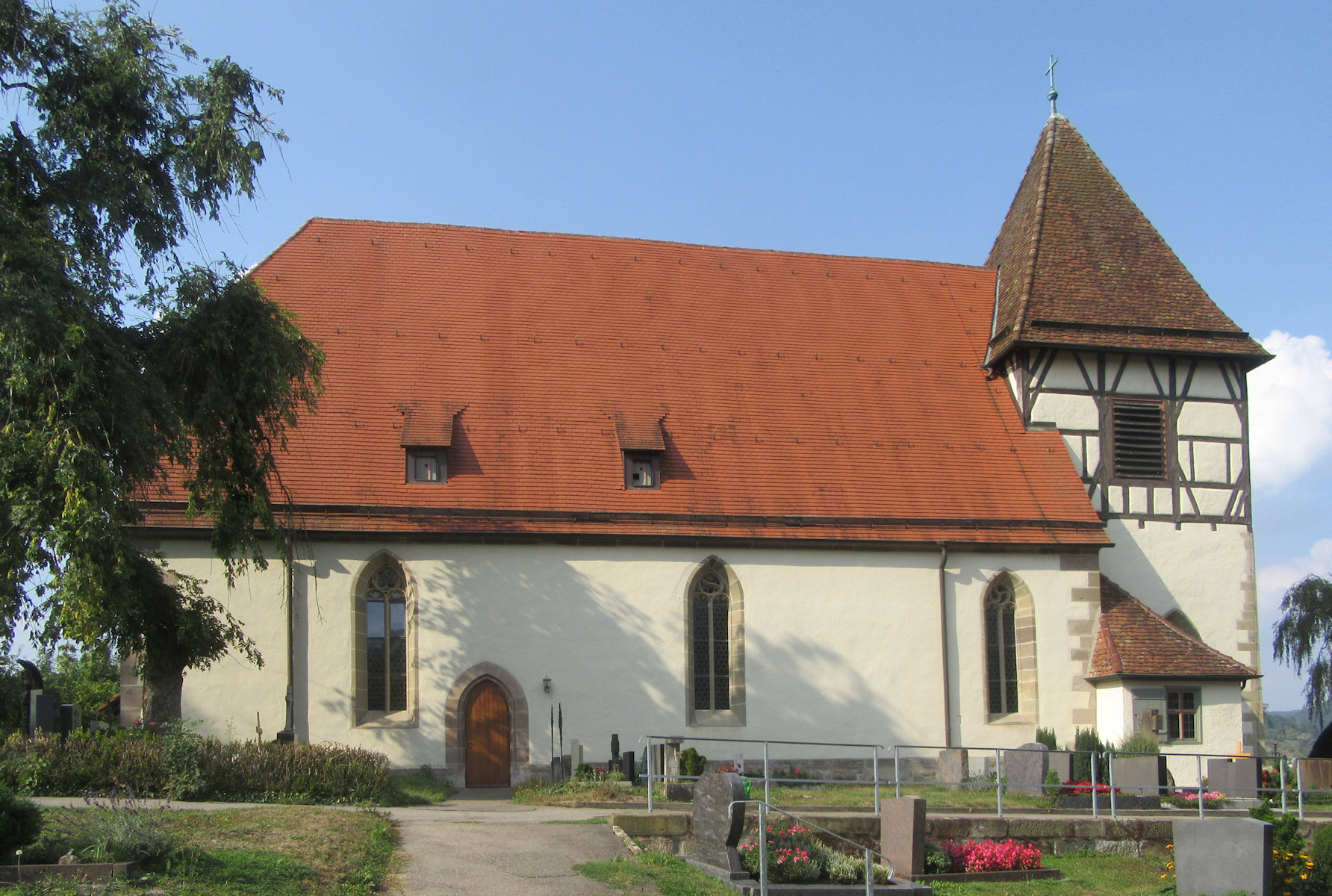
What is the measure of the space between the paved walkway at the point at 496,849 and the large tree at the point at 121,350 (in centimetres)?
299

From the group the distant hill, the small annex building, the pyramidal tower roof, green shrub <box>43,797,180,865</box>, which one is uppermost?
the pyramidal tower roof

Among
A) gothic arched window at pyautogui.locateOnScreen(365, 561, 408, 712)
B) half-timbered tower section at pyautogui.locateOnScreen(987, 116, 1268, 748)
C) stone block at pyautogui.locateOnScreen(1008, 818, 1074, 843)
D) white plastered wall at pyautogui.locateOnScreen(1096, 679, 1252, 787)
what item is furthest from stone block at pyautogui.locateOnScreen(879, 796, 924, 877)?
half-timbered tower section at pyautogui.locateOnScreen(987, 116, 1268, 748)

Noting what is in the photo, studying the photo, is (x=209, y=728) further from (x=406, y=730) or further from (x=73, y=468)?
(x=73, y=468)

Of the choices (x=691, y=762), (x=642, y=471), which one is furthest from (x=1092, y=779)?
(x=642, y=471)

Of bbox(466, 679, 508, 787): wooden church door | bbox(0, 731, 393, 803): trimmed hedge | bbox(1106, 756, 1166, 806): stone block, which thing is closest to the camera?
bbox(0, 731, 393, 803): trimmed hedge

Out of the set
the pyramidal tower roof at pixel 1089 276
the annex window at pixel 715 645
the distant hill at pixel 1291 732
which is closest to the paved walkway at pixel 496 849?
the annex window at pixel 715 645

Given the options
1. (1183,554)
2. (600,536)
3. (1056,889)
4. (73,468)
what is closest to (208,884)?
(73,468)

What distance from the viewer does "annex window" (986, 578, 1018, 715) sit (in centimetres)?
2169

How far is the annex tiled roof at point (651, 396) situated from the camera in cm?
2070

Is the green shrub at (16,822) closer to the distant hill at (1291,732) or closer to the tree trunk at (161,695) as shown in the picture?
the tree trunk at (161,695)

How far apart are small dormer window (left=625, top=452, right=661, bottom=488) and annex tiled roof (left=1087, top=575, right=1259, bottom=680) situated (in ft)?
26.1

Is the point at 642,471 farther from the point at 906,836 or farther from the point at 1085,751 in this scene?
the point at 906,836

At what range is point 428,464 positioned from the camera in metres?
20.7

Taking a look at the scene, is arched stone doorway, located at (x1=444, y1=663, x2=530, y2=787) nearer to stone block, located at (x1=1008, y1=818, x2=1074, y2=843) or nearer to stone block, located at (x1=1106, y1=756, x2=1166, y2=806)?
stone block, located at (x1=1008, y1=818, x2=1074, y2=843)
